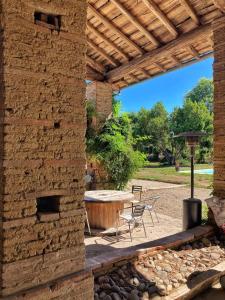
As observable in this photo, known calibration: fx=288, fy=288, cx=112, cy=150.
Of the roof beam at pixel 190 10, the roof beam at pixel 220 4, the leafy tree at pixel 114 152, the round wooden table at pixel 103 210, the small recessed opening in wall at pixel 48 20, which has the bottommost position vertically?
the round wooden table at pixel 103 210

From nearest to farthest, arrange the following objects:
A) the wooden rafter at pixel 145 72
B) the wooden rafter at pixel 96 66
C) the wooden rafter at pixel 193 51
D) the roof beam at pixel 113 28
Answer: the roof beam at pixel 113 28 < the wooden rafter at pixel 193 51 < the wooden rafter at pixel 145 72 < the wooden rafter at pixel 96 66

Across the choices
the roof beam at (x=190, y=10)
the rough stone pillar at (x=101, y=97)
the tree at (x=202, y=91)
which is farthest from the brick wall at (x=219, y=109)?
the tree at (x=202, y=91)

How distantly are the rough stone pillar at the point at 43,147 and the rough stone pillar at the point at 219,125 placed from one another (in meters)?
3.50

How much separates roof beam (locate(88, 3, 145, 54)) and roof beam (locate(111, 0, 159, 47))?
0.60 meters

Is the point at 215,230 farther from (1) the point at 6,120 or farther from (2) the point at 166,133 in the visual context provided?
(2) the point at 166,133

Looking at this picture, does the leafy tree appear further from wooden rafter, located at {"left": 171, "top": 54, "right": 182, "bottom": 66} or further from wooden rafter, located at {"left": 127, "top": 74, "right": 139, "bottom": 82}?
wooden rafter, located at {"left": 171, "top": 54, "right": 182, "bottom": 66}

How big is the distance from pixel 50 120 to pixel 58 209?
3.07ft

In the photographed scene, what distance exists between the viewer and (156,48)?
7750mm

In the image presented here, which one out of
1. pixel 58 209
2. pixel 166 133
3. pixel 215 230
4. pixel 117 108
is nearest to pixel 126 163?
pixel 117 108

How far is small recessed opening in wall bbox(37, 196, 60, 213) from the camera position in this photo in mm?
3051

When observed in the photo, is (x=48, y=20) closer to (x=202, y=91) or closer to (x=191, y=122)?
(x=191, y=122)

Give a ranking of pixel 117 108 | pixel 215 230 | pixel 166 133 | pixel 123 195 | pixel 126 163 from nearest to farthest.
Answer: pixel 215 230
pixel 123 195
pixel 126 163
pixel 117 108
pixel 166 133

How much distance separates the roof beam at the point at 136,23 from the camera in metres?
6.77

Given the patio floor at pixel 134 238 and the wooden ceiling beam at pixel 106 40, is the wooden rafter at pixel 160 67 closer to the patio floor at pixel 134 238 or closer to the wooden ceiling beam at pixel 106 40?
the wooden ceiling beam at pixel 106 40
